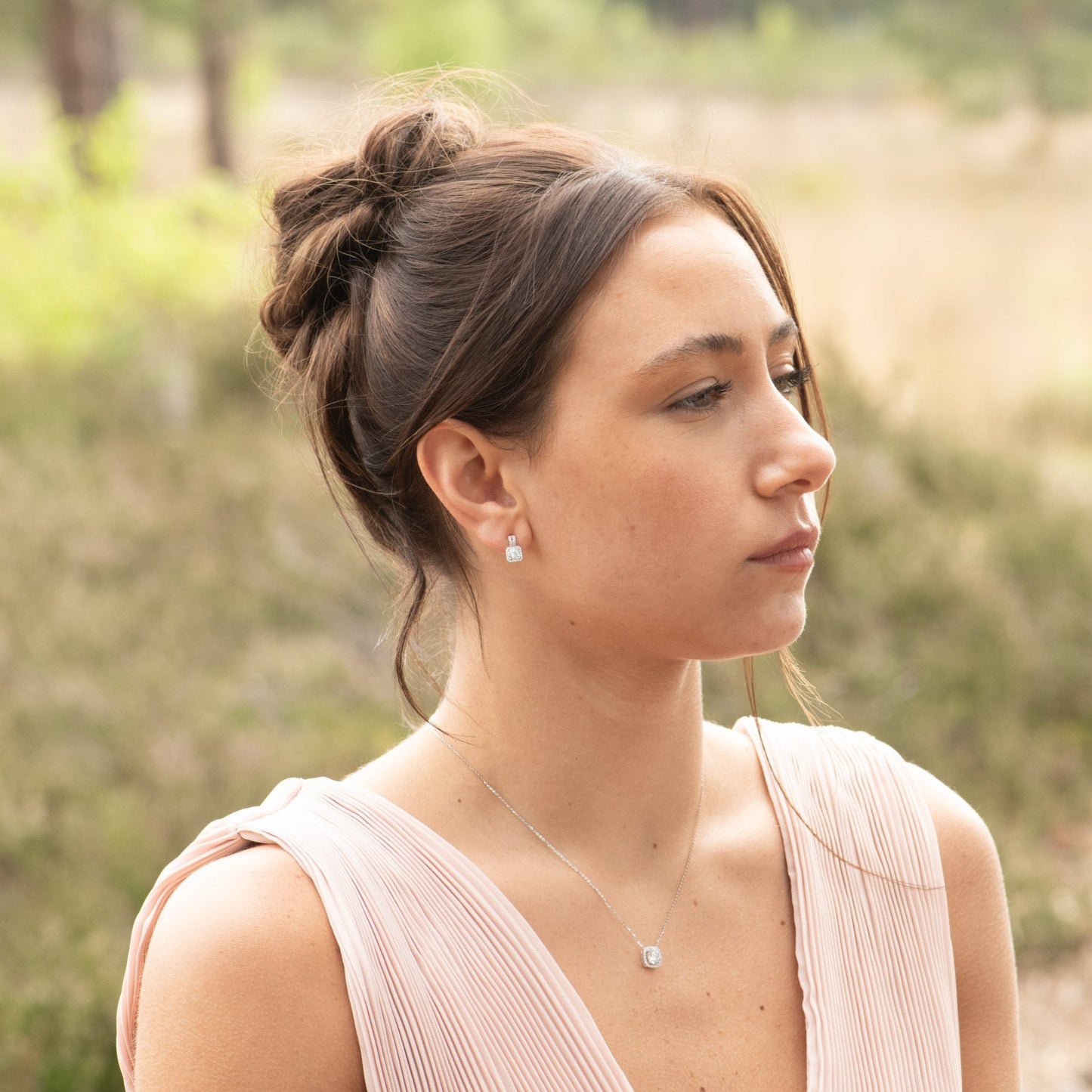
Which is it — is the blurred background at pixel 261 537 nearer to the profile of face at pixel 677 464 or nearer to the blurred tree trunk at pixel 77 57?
the blurred tree trunk at pixel 77 57

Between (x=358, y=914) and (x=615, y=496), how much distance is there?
1.66 feet

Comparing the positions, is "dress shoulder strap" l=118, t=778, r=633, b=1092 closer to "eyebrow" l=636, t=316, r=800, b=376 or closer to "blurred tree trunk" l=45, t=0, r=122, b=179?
"eyebrow" l=636, t=316, r=800, b=376

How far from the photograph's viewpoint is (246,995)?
1.33 m

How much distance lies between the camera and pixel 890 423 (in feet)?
24.7

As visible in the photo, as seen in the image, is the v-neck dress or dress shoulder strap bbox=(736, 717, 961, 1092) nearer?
the v-neck dress

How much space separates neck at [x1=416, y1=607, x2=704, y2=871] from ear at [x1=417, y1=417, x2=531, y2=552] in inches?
4.9

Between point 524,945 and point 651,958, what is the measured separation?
0.15 m

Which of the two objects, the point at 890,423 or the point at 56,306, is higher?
the point at 56,306

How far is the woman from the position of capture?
Result: 1.40 meters

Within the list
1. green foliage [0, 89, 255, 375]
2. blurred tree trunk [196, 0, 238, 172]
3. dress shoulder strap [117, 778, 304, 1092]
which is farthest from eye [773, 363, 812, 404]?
blurred tree trunk [196, 0, 238, 172]

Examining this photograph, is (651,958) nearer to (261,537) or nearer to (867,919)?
(867,919)

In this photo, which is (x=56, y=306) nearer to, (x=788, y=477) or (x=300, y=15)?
(x=788, y=477)

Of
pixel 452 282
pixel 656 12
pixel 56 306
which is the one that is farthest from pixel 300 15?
pixel 452 282

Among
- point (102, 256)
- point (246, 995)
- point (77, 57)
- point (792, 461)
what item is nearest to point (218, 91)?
point (77, 57)
